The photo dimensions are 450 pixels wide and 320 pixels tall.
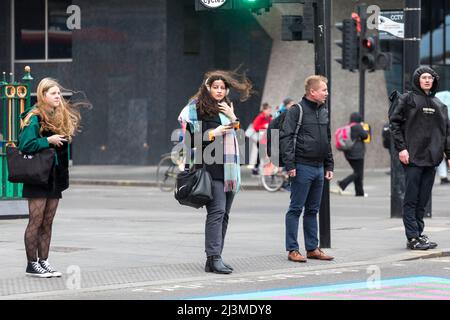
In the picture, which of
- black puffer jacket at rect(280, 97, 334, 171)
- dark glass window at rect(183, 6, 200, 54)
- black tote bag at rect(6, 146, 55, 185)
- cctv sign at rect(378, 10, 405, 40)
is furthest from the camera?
dark glass window at rect(183, 6, 200, 54)

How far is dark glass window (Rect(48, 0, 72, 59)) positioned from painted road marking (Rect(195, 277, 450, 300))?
91.8 feet

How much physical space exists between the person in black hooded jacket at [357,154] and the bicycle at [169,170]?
11.6 ft

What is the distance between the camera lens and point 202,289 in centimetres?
941

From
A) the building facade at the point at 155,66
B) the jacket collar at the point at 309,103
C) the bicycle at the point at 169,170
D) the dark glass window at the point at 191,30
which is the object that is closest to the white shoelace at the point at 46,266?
the jacket collar at the point at 309,103

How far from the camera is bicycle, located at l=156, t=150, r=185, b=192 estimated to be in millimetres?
24469

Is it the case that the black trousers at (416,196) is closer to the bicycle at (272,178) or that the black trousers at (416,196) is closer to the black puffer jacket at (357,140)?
the black puffer jacket at (357,140)

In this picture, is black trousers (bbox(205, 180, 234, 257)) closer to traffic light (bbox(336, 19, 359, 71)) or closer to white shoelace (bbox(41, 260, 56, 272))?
white shoelace (bbox(41, 260, 56, 272))

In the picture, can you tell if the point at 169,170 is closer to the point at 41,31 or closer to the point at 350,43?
the point at 350,43

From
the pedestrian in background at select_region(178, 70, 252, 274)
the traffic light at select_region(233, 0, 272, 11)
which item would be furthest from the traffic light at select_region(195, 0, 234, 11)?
the pedestrian in background at select_region(178, 70, 252, 274)

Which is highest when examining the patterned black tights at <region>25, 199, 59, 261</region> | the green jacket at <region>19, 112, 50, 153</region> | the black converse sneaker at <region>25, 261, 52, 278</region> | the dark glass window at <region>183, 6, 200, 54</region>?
the dark glass window at <region>183, 6, 200, 54</region>

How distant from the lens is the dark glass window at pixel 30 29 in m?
37.2

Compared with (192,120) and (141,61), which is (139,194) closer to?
(141,61)

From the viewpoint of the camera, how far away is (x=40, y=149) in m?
9.99

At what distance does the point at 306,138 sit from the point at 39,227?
2.80 meters
